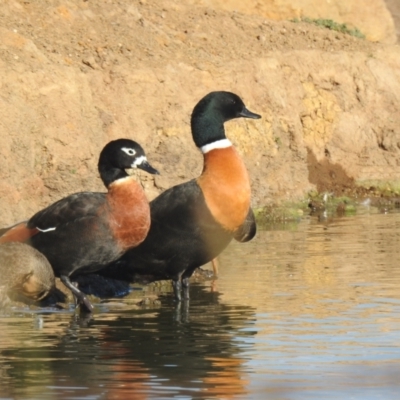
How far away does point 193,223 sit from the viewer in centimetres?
1179

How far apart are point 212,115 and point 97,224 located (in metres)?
1.86

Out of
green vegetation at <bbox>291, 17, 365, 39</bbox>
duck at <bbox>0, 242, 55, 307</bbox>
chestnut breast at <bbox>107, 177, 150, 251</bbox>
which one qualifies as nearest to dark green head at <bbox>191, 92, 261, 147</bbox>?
chestnut breast at <bbox>107, 177, 150, 251</bbox>

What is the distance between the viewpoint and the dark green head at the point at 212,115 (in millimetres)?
12398

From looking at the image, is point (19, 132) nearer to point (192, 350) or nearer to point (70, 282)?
point (70, 282)

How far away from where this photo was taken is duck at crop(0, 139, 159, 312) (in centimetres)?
1121

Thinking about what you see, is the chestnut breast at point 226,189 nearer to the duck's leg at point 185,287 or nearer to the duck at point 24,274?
the duck's leg at point 185,287

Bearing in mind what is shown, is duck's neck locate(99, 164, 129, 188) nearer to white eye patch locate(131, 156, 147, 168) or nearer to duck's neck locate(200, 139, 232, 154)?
white eye patch locate(131, 156, 147, 168)

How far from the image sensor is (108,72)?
1912 cm

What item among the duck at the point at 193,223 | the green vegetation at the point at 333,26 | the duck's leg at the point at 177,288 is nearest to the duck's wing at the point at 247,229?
the duck at the point at 193,223

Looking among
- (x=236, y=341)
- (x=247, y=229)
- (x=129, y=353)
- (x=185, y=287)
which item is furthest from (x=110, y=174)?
(x=129, y=353)

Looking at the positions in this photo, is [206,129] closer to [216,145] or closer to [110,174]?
[216,145]

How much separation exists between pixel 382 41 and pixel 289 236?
9532 millimetres

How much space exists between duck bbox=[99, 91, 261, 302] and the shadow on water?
407 millimetres

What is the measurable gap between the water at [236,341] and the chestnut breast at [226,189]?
0.70 meters
